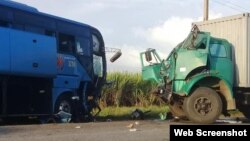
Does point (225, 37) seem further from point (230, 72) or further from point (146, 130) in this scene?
point (146, 130)

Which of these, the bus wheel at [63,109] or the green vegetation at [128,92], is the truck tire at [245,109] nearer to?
the bus wheel at [63,109]

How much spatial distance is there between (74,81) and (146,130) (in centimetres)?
577

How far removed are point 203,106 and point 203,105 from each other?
30 millimetres

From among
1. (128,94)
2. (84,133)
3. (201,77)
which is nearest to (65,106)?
(201,77)

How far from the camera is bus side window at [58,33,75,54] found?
1806 cm

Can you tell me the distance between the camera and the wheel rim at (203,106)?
50.9 feet

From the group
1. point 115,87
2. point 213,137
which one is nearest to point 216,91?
point 213,137

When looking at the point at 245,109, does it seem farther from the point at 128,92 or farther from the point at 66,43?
the point at 128,92

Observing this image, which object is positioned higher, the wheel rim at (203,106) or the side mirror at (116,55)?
the side mirror at (116,55)

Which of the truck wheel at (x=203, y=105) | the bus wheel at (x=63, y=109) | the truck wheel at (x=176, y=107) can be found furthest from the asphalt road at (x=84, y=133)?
the bus wheel at (x=63, y=109)

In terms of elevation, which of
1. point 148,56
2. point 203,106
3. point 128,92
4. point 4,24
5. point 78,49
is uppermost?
point 4,24

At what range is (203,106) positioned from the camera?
51.0 ft

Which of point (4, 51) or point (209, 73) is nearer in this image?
point (4, 51)

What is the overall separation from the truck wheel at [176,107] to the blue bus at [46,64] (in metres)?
3.46
